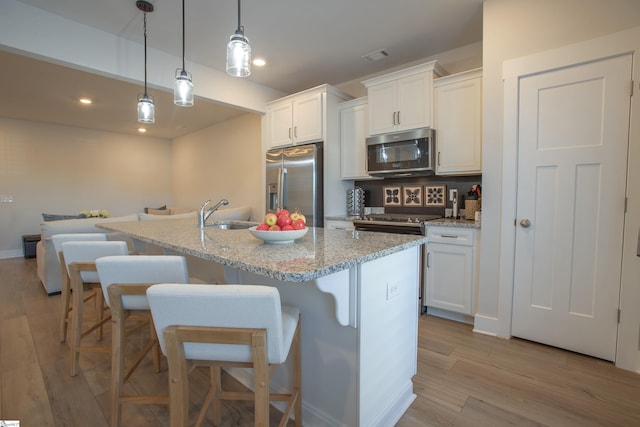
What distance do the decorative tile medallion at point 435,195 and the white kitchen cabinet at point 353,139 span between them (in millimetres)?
694

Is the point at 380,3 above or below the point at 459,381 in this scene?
above

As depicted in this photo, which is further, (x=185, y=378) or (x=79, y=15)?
(x=79, y=15)

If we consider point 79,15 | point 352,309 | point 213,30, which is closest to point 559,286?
point 352,309

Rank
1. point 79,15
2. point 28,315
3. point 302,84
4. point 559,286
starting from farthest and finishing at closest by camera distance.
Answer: point 302,84, point 28,315, point 79,15, point 559,286

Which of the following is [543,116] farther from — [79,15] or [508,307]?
[79,15]

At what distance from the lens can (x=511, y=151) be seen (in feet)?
7.64

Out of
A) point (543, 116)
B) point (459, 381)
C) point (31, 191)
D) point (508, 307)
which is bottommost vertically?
point (459, 381)

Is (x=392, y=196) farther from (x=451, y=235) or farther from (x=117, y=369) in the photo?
(x=117, y=369)

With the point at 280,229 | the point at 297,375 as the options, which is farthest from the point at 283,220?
the point at 297,375

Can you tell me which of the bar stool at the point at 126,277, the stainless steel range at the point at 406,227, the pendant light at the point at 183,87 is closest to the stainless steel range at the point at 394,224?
the stainless steel range at the point at 406,227

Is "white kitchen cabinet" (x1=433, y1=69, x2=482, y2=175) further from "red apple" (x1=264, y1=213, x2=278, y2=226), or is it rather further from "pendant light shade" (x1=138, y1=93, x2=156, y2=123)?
"pendant light shade" (x1=138, y1=93, x2=156, y2=123)

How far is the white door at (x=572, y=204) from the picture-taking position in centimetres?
198

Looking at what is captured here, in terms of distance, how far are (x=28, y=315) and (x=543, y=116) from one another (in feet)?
15.5

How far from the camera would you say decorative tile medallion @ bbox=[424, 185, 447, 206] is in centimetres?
331
